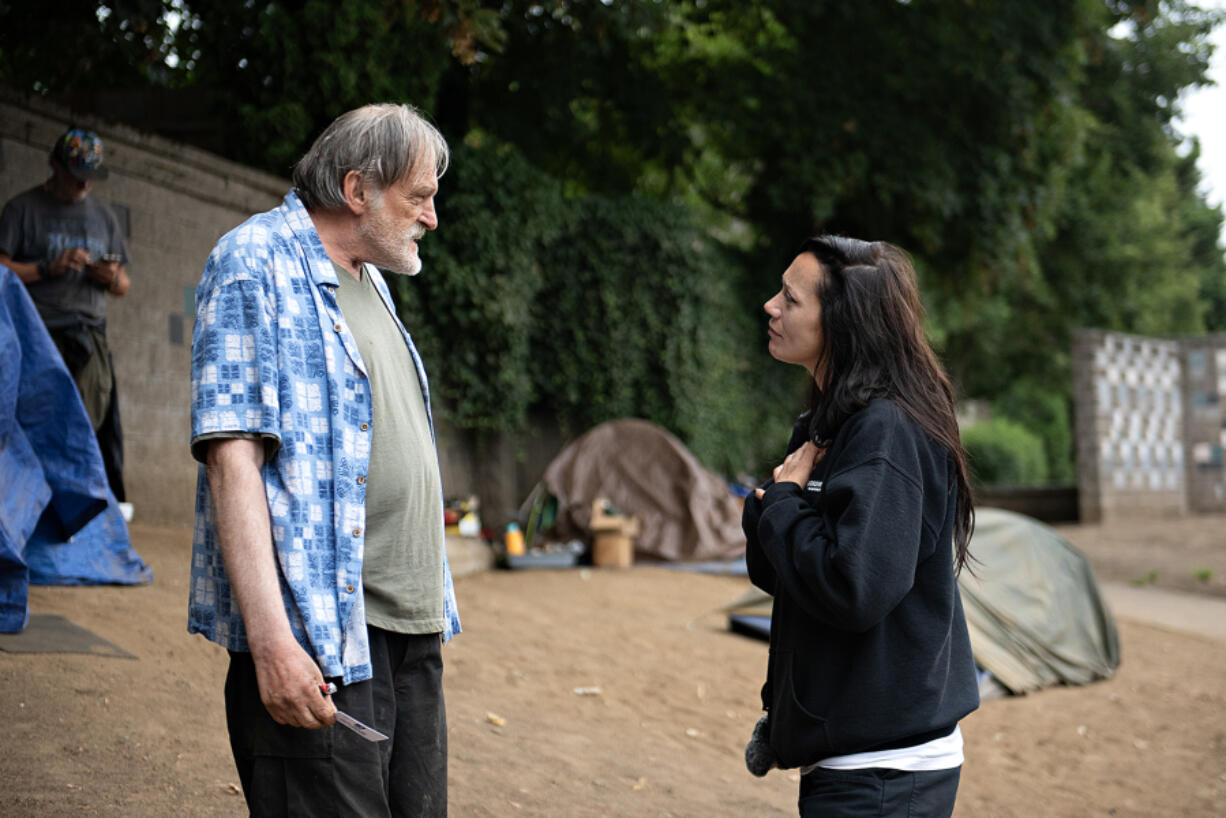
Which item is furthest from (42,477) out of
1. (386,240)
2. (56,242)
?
(386,240)

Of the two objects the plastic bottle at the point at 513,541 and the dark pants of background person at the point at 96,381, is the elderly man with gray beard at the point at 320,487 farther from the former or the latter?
the plastic bottle at the point at 513,541

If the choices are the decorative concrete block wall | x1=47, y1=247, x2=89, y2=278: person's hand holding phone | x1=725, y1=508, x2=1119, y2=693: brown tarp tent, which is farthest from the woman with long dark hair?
the decorative concrete block wall

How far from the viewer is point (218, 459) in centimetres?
193

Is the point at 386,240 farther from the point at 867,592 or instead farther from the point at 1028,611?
the point at 1028,611

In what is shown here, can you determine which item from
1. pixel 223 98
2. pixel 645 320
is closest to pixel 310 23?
pixel 223 98

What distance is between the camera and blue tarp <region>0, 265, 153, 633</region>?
471 centimetres

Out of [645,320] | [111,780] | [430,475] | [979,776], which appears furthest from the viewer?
[645,320]

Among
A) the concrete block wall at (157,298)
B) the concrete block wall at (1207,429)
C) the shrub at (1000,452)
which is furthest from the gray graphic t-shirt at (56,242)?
the shrub at (1000,452)

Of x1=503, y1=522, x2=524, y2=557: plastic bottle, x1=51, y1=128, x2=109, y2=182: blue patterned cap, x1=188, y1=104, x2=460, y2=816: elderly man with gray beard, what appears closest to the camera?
x1=188, y1=104, x2=460, y2=816: elderly man with gray beard

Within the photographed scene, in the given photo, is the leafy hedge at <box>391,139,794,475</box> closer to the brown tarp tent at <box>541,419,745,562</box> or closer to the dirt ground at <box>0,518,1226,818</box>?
the brown tarp tent at <box>541,419,745,562</box>

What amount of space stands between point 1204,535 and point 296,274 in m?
16.1

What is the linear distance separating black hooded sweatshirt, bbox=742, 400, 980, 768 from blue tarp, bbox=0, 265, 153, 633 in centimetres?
354

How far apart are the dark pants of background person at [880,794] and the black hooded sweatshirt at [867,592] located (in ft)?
0.16

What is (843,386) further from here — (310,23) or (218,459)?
(310,23)
